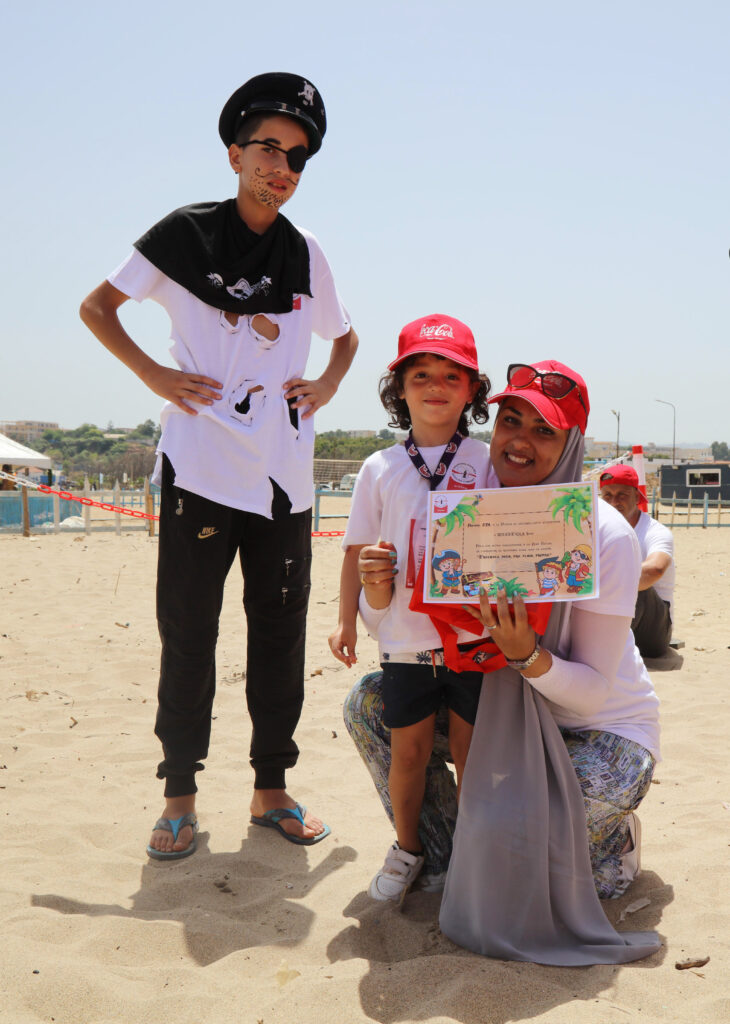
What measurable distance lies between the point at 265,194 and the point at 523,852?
216 centimetres

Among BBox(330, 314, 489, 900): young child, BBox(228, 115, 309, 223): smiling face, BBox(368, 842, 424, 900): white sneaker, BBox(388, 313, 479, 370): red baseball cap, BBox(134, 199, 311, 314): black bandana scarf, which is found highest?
BBox(228, 115, 309, 223): smiling face

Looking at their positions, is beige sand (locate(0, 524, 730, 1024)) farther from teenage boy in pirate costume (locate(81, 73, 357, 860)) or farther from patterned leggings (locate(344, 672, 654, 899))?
teenage boy in pirate costume (locate(81, 73, 357, 860))

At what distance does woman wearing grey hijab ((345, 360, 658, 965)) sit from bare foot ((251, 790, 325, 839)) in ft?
2.93

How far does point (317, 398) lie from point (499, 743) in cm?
136

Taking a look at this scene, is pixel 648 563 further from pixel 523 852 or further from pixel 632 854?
pixel 523 852

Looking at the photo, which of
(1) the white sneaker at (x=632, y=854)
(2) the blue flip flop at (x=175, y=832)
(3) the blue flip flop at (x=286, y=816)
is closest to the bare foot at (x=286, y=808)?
(3) the blue flip flop at (x=286, y=816)

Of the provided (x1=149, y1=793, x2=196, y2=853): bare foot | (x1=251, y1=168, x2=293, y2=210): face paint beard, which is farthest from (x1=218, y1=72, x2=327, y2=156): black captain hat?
(x1=149, y1=793, x2=196, y2=853): bare foot

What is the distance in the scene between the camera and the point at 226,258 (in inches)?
111

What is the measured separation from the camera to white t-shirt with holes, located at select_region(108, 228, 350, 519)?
2762 millimetres

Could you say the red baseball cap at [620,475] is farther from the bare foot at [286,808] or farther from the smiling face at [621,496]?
the bare foot at [286,808]

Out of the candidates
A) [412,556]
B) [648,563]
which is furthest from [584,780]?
[648,563]

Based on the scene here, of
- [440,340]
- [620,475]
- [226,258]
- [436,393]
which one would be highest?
[226,258]

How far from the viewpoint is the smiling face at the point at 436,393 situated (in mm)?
2549

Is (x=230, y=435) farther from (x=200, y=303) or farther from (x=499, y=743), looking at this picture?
(x=499, y=743)
